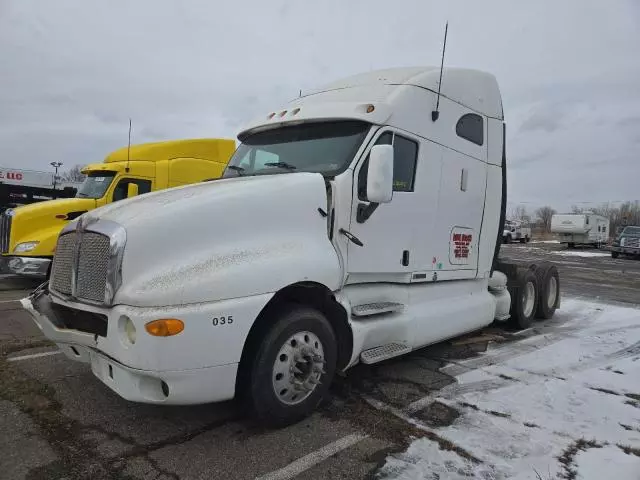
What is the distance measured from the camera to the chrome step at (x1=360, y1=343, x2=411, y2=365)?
431 cm

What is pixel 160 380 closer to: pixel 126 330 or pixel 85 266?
pixel 126 330

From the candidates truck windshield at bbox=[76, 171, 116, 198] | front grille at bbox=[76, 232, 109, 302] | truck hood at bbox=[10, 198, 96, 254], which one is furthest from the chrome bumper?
truck windshield at bbox=[76, 171, 116, 198]

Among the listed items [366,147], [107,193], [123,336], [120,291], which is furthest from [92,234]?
[107,193]

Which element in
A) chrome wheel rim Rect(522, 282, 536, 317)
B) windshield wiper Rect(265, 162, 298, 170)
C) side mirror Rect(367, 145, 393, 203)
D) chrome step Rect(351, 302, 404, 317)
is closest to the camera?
side mirror Rect(367, 145, 393, 203)

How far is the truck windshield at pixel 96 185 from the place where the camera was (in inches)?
402

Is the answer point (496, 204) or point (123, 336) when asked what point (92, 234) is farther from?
point (496, 204)

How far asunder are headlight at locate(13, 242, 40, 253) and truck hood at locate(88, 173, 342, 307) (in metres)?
6.41

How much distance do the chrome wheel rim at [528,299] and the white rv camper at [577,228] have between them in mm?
36058

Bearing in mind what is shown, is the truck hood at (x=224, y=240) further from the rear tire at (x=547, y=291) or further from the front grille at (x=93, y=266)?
the rear tire at (x=547, y=291)

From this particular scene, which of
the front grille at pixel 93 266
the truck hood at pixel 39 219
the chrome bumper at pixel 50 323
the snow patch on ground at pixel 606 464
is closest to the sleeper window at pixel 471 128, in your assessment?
the snow patch on ground at pixel 606 464

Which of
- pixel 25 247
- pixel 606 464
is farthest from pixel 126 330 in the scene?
pixel 25 247

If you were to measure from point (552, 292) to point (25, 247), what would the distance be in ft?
31.9

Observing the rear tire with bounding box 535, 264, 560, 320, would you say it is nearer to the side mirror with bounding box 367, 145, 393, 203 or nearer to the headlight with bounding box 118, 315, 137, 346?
the side mirror with bounding box 367, 145, 393, 203

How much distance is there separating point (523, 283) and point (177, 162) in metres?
7.63
